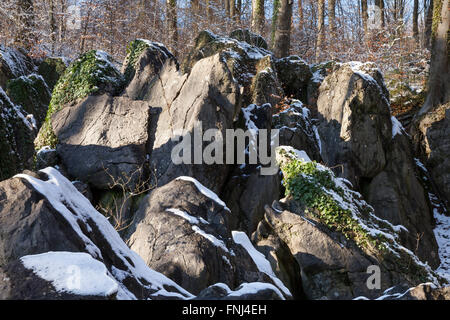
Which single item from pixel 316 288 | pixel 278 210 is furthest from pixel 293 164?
pixel 316 288

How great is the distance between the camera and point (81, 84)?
1088cm

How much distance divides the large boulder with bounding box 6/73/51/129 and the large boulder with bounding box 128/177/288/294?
7.39 meters

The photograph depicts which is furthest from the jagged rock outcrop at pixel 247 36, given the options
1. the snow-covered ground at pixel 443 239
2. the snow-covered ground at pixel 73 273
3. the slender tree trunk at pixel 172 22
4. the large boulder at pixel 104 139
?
the snow-covered ground at pixel 73 273

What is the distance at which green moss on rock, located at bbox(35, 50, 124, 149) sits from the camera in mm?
10512

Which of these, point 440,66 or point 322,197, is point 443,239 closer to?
point 440,66

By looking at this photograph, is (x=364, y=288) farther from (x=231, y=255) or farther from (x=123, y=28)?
(x=123, y=28)

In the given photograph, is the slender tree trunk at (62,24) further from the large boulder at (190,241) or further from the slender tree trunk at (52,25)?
the large boulder at (190,241)

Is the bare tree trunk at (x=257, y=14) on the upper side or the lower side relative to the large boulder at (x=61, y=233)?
upper

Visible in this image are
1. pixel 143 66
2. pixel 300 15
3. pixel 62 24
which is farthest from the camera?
pixel 300 15

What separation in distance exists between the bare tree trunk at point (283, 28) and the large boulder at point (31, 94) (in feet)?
26.4

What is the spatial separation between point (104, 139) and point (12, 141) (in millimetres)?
2469

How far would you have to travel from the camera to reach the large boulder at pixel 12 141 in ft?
24.3

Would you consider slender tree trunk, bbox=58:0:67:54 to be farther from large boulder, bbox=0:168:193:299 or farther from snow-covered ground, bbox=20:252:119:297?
snow-covered ground, bbox=20:252:119:297

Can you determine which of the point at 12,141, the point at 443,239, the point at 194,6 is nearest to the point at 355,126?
the point at 443,239
